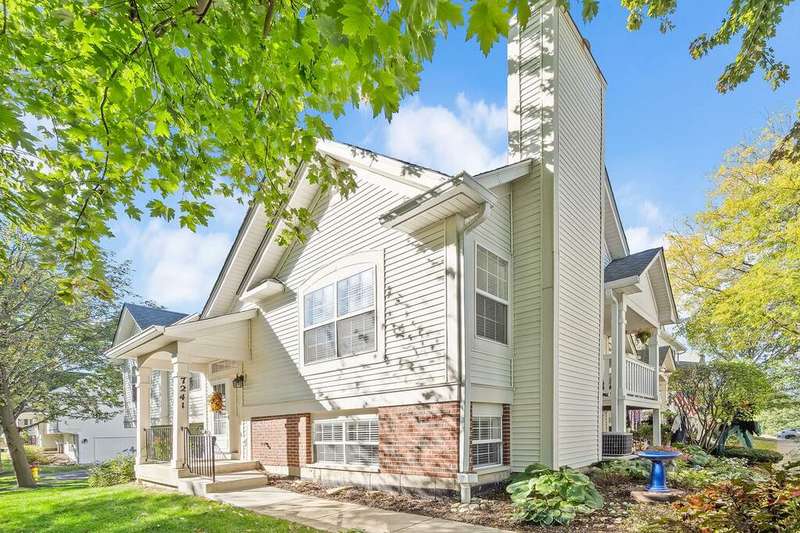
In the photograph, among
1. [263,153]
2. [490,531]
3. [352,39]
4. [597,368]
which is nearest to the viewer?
[352,39]

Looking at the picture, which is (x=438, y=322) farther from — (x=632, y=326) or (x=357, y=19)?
(x=632, y=326)

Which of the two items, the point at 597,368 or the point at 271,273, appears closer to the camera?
the point at 597,368

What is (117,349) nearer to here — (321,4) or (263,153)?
(263,153)

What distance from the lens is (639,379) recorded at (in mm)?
13867

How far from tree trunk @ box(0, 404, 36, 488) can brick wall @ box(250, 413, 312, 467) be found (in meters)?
12.3

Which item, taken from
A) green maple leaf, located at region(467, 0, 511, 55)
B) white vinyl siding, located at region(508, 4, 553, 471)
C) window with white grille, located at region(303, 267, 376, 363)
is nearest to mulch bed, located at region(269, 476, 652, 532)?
white vinyl siding, located at region(508, 4, 553, 471)

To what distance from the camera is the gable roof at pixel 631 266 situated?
12367 millimetres

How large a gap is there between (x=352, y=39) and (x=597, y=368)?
1054 cm

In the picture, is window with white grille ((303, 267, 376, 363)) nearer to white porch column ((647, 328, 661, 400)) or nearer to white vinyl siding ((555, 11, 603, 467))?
white vinyl siding ((555, 11, 603, 467))

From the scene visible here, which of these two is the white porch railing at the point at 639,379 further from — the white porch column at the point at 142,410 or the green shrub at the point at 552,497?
the white porch column at the point at 142,410

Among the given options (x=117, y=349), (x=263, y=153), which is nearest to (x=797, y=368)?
(x=263, y=153)

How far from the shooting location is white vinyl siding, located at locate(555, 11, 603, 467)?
976 cm

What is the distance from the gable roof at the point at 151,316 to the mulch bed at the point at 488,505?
1175 cm

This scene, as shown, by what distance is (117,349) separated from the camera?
12508 millimetres
